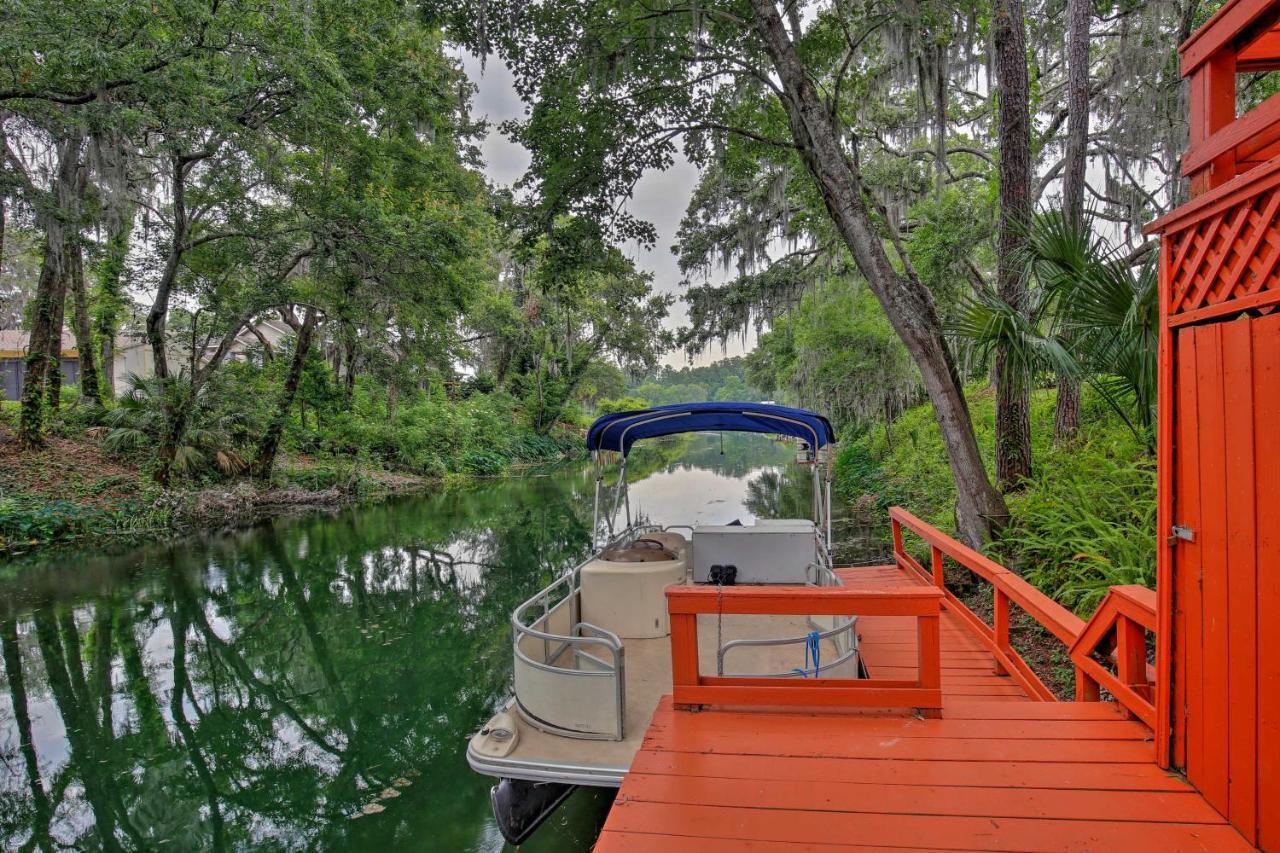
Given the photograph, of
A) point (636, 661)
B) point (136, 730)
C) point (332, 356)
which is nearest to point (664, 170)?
point (636, 661)

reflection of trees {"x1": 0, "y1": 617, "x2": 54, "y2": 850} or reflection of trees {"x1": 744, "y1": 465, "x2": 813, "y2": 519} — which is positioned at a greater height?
reflection of trees {"x1": 744, "y1": 465, "x2": 813, "y2": 519}

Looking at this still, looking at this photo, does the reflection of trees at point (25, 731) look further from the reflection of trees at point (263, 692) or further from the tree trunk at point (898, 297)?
the tree trunk at point (898, 297)

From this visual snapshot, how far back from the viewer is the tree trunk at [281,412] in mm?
16547

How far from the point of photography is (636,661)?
466 cm

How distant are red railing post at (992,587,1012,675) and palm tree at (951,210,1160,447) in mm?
1824

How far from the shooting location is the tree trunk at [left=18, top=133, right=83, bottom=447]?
11531 millimetres

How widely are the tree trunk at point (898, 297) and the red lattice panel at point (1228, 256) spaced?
4.32 metres

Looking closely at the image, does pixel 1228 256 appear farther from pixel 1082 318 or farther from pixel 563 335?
pixel 563 335

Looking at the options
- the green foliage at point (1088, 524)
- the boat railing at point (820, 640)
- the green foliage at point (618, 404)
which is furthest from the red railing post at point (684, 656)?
the green foliage at point (618, 404)

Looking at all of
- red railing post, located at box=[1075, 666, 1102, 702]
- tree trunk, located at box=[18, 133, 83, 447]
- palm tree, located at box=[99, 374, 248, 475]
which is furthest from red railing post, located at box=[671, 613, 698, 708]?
palm tree, located at box=[99, 374, 248, 475]

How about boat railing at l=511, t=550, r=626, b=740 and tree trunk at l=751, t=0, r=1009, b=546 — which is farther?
tree trunk at l=751, t=0, r=1009, b=546

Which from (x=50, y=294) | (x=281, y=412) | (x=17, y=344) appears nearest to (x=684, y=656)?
(x=281, y=412)

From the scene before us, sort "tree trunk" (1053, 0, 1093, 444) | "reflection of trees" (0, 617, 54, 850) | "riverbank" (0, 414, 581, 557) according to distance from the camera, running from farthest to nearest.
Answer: "riverbank" (0, 414, 581, 557) < "tree trunk" (1053, 0, 1093, 444) < "reflection of trees" (0, 617, 54, 850)

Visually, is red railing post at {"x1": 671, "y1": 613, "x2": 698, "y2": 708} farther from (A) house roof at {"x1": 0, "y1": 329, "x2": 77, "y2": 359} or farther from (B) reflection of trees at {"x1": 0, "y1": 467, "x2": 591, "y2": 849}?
(A) house roof at {"x1": 0, "y1": 329, "x2": 77, "y2": 359}
